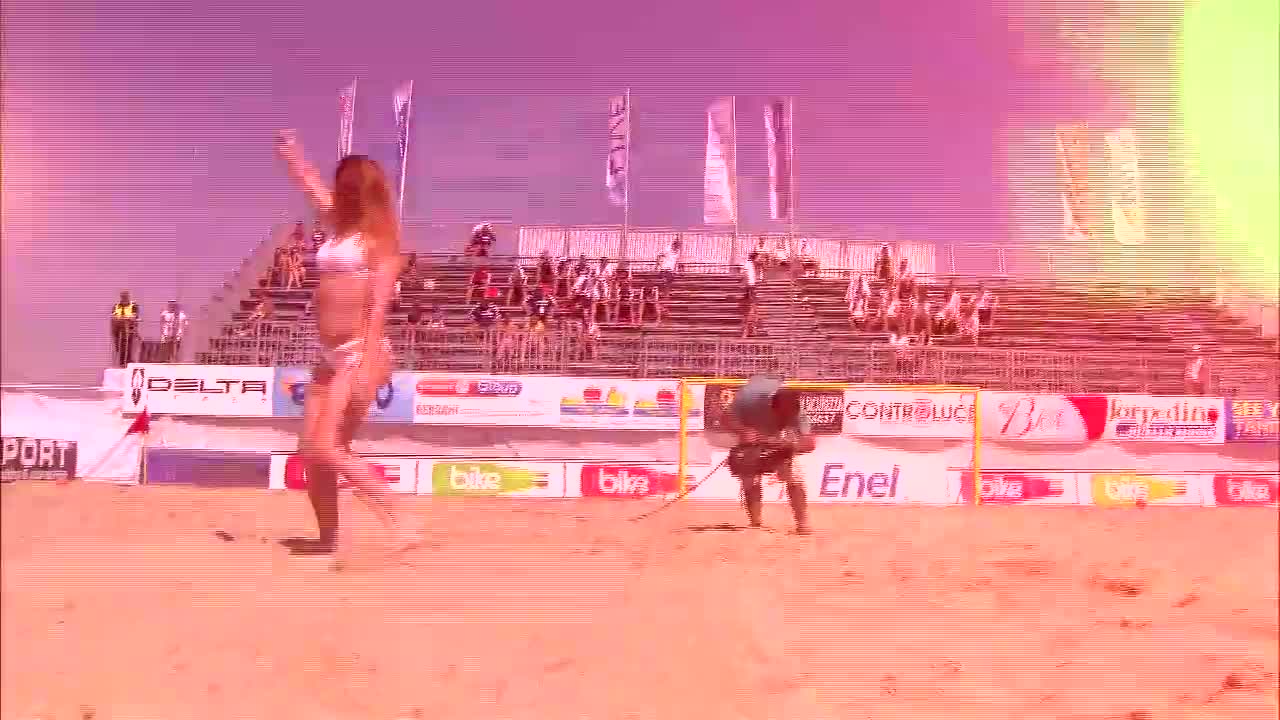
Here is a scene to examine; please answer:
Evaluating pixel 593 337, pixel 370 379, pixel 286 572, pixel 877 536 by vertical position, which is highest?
pixel 593 337

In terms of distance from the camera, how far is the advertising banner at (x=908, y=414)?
22.1 feet

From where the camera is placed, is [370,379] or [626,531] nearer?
[370,379]

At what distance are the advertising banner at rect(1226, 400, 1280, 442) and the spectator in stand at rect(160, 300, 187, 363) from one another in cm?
734

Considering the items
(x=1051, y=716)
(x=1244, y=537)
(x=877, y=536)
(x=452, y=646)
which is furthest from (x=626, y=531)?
(x=1244, y=537)

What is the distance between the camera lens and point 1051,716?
4.66 ft

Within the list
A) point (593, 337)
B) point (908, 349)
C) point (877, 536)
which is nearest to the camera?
point (877, 536)

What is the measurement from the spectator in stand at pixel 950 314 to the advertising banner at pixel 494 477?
383cm

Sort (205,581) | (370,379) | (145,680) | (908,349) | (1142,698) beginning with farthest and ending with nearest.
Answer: (908,349), (370,379), (205,581), (1142,698), (145,680)

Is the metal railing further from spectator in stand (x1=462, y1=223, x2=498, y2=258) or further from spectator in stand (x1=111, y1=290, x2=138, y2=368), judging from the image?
spectator in stand (x1=111, y1=290, x2=138, y2=368)

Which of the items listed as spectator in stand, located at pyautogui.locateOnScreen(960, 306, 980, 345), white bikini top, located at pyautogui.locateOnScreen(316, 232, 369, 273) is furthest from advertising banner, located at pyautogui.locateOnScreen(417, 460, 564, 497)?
white bikini top, located at pyautogui.locateOnScreen(316, 232, 369, 273)

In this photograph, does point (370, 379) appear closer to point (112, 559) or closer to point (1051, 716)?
point (112, 559)

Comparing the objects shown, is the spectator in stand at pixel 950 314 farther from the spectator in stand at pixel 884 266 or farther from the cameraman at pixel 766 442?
the cameraman at pixel 766 442

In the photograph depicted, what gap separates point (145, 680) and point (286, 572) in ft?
1.74

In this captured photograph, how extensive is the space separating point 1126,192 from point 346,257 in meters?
2.93
